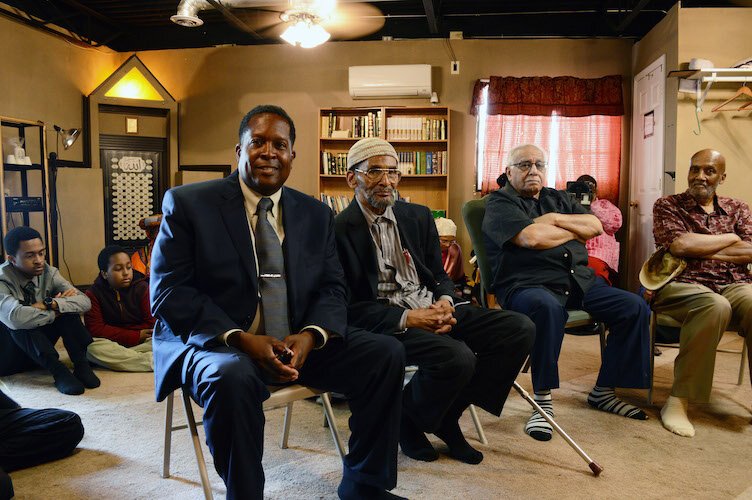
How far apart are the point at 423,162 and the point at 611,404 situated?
4.21 m

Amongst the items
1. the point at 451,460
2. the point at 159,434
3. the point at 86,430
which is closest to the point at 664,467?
the point at 451,460

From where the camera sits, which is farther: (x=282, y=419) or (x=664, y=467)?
(x=282, y=419)

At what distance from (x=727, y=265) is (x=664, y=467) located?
1.32 meters

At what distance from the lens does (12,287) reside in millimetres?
3391

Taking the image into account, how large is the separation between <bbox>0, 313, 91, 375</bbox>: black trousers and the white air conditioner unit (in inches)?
165

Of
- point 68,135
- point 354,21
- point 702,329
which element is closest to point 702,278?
point 702,329

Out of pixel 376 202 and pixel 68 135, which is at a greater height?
pixel 68 135

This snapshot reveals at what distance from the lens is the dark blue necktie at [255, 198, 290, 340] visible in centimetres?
189

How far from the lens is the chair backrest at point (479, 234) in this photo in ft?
9.95

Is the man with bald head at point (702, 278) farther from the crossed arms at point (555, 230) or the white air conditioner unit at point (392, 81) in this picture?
the white air conditioner unit at point (392, 81)

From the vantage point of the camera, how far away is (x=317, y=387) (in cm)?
187

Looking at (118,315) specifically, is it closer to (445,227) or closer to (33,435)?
(33,435)

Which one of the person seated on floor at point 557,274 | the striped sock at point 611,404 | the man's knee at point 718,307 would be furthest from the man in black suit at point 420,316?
the man's knee at point 718,307

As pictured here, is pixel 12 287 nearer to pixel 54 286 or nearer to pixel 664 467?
pixel 54 286
